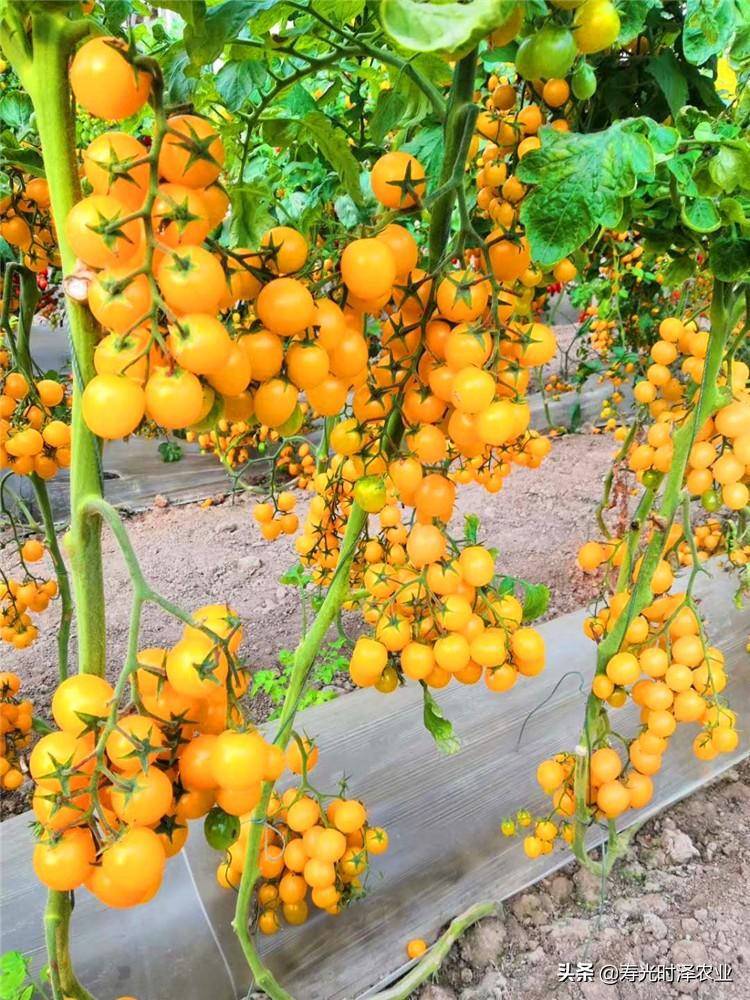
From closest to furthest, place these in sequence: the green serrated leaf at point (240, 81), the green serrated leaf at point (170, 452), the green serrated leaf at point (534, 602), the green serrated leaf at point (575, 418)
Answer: the green serrated leaf at point (240, 81) → the green serrated leaf at point (534, 602) → the green serrated leaf at point (170, 452) → the green serrated leaf at point (575, 418)

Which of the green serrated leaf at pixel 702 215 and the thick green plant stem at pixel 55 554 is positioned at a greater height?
the green serrated leaf at pixel 702 215

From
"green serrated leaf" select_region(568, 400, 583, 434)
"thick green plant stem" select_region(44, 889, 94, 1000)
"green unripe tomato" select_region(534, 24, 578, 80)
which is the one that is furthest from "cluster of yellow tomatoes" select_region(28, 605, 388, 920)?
"green serrated leaf" select_region(568, 400, 583, 434)

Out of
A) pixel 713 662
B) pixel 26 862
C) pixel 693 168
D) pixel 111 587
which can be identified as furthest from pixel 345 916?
pixel 111 587

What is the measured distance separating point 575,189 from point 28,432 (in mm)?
834

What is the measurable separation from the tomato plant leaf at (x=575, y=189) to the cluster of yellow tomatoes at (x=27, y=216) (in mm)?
625

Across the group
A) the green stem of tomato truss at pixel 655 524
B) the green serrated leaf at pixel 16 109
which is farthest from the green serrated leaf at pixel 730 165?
the green serrated leaf at pixel 16 109

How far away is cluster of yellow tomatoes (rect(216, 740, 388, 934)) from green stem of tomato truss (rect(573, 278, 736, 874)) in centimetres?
36

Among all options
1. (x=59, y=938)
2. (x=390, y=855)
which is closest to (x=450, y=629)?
(x=59, y=938)

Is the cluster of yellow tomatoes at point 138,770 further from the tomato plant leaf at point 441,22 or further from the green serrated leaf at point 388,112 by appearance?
the green serrated leaf at point 388,112

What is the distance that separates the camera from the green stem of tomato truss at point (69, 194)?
45 cm

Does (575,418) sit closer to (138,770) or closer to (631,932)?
(631,932)

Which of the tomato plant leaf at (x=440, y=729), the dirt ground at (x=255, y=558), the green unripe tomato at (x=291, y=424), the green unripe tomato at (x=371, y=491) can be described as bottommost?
the dirt ground at (x=255, y=558)

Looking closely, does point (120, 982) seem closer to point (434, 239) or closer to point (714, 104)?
point (434, 239)

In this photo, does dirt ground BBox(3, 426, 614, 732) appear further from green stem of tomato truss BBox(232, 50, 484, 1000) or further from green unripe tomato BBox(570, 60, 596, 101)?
green unripe tomato BBox(570, 60, 596, 101)
